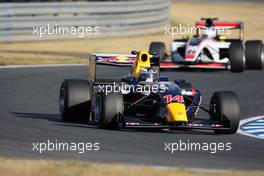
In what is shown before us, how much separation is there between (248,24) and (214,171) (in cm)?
3306

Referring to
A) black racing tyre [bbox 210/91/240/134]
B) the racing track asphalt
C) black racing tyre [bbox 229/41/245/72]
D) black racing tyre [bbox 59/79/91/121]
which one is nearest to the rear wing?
black racing tyre [bbox 59/79/91/121]

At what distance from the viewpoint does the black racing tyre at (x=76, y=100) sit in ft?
53.0

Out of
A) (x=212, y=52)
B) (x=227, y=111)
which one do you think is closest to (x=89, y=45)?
(x=212, y=52)

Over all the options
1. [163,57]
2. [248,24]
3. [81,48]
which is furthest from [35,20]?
[248,24]

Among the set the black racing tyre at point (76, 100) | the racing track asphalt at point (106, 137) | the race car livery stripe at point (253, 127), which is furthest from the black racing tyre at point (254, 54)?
the black racing tyre at point (76, 100)

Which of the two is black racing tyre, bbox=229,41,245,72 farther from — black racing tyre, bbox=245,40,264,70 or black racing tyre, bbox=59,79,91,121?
black racing tyre, bbox=59,79,91,121

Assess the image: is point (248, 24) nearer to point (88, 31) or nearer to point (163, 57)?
point (88, 31)

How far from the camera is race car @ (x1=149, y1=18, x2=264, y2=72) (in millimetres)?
25375

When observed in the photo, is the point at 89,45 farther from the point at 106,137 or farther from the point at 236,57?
the point at 106,137

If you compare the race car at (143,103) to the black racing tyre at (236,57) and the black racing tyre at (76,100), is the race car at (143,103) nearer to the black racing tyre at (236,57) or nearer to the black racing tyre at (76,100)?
the black racing tyre at (76,100)

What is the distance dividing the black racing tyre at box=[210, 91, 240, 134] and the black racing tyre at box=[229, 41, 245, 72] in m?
10.3

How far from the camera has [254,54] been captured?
26.3 m

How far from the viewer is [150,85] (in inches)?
617

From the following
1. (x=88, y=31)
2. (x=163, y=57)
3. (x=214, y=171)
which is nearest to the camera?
(x=214, y=171)
